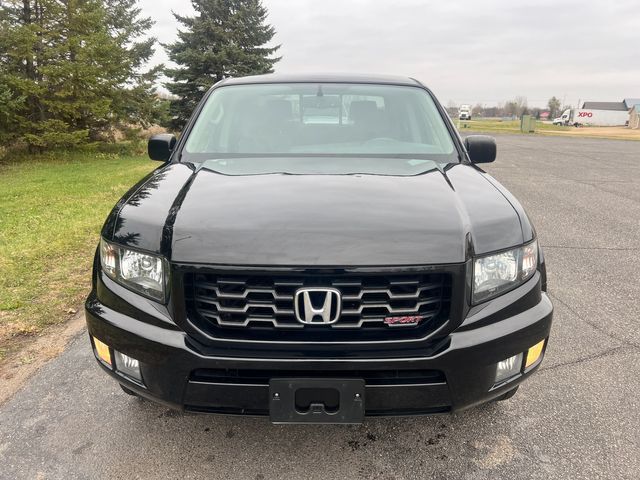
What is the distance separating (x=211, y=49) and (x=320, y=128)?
22.2m

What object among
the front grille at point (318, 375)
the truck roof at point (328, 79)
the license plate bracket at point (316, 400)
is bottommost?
the license plate bracket at point (316, 400)

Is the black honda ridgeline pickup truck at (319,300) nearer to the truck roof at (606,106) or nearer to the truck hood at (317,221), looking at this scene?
the truck hood at (317,221)

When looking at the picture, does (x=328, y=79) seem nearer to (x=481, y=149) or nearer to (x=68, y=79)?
(x=481, y=149)

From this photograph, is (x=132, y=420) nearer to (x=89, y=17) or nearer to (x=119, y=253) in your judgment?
(x=119, y=253)

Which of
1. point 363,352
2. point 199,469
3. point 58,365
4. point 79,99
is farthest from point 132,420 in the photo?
point 79,99

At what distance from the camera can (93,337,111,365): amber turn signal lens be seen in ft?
6.74

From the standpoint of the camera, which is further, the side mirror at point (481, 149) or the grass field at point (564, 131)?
the grass field at point (564, 131)

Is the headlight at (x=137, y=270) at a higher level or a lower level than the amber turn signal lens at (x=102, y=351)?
higher

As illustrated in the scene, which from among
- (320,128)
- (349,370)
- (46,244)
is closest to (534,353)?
(349,370)

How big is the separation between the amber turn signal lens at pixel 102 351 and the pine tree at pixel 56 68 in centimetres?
1536

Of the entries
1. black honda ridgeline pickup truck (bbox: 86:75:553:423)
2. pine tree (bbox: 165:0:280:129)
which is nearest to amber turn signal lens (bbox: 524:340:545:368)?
black honda ridgeline pickup truck (bbox: 86:75:553:423)

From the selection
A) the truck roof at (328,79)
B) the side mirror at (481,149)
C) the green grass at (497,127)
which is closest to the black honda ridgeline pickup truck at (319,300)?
the side mirror at (481,149)

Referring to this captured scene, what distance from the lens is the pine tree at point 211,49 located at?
22.6m

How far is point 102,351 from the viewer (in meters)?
2.09
